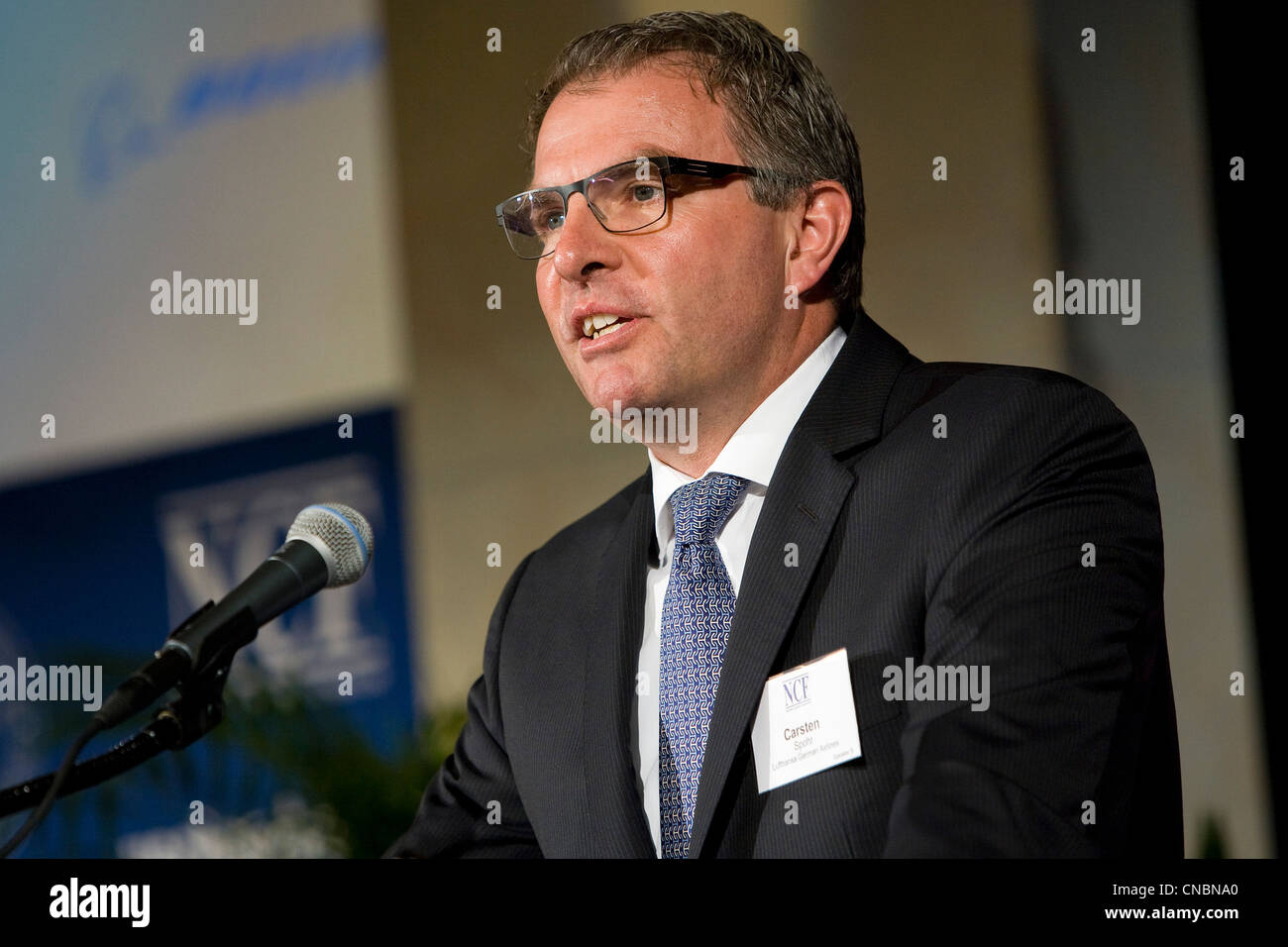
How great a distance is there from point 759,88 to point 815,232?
26 centimetres

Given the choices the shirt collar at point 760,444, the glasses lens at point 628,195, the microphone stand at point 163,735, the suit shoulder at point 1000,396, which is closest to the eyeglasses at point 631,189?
the glasses lens at point 628,195

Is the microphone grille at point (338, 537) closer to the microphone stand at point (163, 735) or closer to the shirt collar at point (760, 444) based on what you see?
the microphone stand at point (163, 735)

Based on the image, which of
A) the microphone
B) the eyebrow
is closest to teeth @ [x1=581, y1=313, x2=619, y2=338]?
the eyebrow

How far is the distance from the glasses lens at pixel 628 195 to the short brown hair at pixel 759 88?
7.2 inches

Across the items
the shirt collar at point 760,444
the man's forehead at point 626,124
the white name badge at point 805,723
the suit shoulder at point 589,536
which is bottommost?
the white name badge at point 805,723

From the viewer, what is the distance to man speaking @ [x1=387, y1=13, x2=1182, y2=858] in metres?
1.37

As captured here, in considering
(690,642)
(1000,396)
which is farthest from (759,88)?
(690,642)

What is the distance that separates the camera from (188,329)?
14.8 feet

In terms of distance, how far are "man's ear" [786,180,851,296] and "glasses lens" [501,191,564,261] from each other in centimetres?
40

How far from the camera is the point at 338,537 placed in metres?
1.44

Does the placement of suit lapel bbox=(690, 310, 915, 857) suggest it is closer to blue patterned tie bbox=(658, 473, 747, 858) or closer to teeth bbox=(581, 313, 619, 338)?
blue patterned tie bbox=(658, 473, 747, 858)

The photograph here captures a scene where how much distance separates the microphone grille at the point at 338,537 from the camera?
4.68 ft
